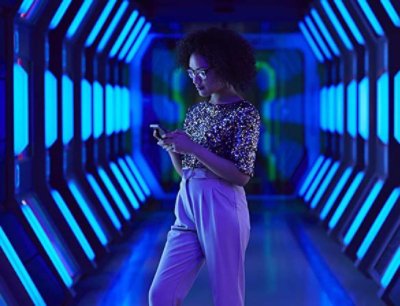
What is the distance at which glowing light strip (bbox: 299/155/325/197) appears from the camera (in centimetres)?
1181

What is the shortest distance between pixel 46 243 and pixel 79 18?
2.39 meters

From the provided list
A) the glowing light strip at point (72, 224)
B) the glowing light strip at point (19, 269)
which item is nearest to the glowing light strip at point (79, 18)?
the glowing light strip at point (72, 224)

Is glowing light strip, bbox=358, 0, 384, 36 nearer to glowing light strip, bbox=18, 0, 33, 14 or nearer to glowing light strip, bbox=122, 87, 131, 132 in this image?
glowing light strip, bbox=18, 0, 33, 14

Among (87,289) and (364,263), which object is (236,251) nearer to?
(87,289)

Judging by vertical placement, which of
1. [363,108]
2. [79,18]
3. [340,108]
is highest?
[79,18]

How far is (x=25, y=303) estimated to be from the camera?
14.9ft

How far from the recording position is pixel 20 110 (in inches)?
218

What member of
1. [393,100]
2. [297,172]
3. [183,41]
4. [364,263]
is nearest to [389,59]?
[393,100]

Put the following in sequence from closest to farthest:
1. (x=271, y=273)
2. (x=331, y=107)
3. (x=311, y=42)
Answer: (x=271, y=273)
(x=331, y=107)
(x=311, y=42)

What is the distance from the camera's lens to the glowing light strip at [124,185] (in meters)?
10.2

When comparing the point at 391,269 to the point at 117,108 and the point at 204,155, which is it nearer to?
the point at 204,155

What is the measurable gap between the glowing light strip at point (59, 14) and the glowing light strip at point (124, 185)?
3.69 meters

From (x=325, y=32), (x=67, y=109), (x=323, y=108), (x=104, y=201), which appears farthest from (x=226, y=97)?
(x=323, y=108)

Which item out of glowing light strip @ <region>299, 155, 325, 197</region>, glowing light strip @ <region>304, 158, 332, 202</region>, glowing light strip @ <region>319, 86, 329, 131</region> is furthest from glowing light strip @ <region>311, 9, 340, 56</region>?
glowing light strip @ <region>299, 155, 325, 197</region>
